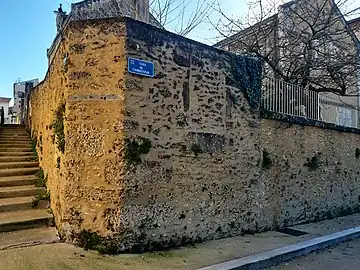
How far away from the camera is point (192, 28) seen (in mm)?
9805

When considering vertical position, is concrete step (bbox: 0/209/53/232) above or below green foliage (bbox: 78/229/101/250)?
above

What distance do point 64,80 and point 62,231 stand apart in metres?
2.25

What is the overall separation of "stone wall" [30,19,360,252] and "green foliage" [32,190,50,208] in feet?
1.08

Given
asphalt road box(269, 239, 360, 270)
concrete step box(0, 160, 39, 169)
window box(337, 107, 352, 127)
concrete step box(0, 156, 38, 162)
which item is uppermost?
window box(337, 107, 352, 127)

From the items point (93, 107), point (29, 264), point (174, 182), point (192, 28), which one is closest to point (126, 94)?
point (93, 107)

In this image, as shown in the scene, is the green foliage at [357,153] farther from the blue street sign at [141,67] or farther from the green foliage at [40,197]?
the green foliage at [40,197]

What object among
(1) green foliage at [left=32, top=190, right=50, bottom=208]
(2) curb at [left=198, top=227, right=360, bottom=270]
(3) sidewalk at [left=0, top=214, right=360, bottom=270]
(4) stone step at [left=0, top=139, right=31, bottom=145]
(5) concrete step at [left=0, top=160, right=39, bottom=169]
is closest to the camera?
(3) sidewalk at [left=0, top=214, right=360, bottom=270]

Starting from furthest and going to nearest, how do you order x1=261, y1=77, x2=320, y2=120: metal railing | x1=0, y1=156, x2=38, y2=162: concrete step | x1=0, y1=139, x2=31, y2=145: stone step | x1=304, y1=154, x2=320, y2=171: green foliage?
x1=0, y1=139, x2=31, y2=145: stone step
x1=304, y1=154, x2=320, y2=171: green foliage
x1=0, y1=156, x2=38, y2=162: concrete step
x1=261, y1=77, x2=320, y2=120: metal railing

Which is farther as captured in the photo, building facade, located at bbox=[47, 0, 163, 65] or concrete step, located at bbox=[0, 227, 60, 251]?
building facade, located at bbox=[47, 0, 163, 65]

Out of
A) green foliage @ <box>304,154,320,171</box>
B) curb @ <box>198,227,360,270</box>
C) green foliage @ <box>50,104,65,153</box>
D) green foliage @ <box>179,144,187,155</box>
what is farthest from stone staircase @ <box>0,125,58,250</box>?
green foliage @ <box>304,154,320,171</box>

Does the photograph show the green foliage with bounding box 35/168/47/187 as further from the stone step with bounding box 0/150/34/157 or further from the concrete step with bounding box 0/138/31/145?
the concrete step with bounding box 0/138/31/145

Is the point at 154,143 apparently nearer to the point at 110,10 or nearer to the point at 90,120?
the point at 90,120

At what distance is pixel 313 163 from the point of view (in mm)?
8219

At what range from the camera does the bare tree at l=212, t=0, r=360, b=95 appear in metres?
10.7
